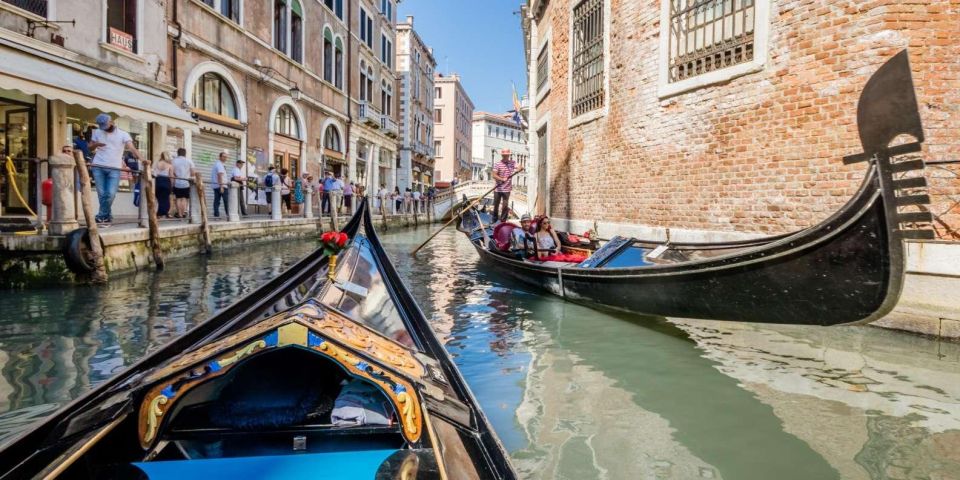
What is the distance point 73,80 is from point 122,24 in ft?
8.00

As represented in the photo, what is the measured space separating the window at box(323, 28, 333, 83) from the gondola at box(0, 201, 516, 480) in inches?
633

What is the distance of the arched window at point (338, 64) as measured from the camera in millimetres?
17578

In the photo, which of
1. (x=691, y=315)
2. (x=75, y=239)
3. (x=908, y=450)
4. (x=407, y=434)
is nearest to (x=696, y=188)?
(x=691, y=315)

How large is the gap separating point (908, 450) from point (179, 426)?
265 cm

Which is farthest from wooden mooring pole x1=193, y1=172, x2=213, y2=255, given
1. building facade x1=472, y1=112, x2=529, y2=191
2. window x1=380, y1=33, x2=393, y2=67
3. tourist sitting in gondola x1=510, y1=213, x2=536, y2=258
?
building facade x1=472, y1=112, x2=529, y2=191

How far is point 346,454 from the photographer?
5.11 ft

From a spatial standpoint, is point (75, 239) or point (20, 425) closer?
point (20, 425)

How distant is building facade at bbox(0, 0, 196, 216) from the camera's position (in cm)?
670

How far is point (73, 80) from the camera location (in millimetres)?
7109

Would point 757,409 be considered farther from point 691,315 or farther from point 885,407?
point 691,315

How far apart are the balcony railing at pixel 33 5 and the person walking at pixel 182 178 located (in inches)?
88.6

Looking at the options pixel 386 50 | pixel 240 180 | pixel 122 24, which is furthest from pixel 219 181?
pixel 386 50

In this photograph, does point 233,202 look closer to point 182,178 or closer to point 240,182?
point 240,182

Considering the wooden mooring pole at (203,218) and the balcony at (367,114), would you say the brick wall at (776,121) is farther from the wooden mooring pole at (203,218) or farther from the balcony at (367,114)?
the balcony at (367,114)
